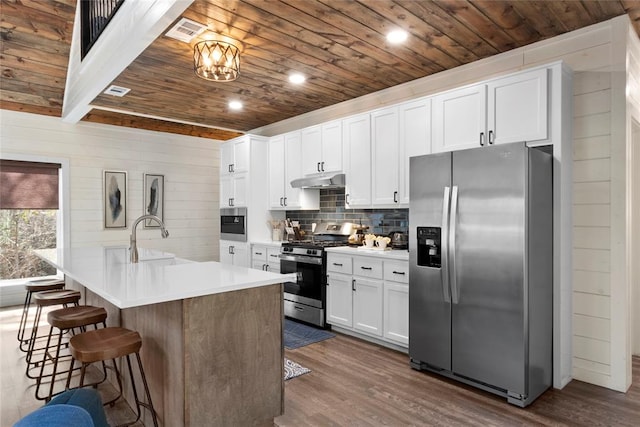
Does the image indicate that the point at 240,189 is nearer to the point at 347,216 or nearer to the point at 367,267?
the point at 347,216

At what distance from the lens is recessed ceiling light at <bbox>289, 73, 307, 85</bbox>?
3.94 m

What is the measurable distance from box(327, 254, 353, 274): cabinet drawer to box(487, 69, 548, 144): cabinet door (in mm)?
1764

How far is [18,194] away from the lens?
5.19 m

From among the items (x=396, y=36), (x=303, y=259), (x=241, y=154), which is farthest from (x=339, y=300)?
(x=241, y=154)

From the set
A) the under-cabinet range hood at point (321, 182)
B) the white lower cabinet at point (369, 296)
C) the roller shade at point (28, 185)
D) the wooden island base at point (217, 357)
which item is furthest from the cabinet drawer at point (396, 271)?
the roller shade at point (28, 185)

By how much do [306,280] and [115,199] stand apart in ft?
11.2

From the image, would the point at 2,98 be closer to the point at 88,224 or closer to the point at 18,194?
the point at 18,194

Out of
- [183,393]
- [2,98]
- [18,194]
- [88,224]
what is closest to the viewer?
[183,393]

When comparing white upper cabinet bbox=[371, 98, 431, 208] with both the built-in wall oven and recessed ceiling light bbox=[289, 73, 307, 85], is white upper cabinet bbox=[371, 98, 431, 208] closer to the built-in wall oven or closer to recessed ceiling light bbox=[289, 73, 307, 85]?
recessed ceiling light bbox=[289, 73, 307, 85]

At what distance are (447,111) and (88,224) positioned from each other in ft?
16.6

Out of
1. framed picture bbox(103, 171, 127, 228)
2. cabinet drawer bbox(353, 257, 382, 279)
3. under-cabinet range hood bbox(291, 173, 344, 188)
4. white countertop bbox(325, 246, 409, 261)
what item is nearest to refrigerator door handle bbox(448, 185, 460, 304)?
white countertop bbox(325, 246, 409, 261)

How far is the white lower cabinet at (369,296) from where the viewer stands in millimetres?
3521

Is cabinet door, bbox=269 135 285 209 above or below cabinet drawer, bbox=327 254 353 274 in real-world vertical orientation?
above

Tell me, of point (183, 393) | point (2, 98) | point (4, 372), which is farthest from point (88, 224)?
point (183, 393)
